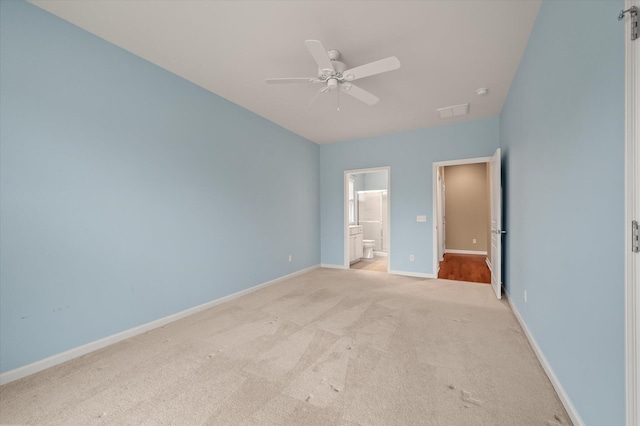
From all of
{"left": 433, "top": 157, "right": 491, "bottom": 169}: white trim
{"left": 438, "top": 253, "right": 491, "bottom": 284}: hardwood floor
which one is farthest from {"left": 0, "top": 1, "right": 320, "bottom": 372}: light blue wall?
{"left": 438, "top": 253, "right": 491, "bottom": 284}: hardwood floor

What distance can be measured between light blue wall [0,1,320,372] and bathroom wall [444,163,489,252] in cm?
647

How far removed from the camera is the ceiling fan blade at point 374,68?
199 cm

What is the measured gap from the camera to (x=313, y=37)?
2215 mm

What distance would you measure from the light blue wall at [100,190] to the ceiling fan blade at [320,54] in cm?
178

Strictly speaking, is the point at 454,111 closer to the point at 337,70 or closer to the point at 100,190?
the point at 337,70

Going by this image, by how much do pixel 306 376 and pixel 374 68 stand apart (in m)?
2.52

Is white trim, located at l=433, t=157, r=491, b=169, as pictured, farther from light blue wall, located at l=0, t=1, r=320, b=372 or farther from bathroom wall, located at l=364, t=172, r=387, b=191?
light blue wall, located at l=0, t=1, r=320, b=372

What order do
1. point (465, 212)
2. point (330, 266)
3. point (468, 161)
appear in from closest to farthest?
point (468, 161) < point (330, 266) < point (465, 212)

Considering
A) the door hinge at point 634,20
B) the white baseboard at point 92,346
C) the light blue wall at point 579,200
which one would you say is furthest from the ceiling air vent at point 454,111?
the white baseboard at point 92,346

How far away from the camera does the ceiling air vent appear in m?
3.66

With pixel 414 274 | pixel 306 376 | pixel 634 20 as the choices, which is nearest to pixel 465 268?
pixel 414 274

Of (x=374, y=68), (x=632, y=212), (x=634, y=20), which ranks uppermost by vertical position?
(x=374, y=68)

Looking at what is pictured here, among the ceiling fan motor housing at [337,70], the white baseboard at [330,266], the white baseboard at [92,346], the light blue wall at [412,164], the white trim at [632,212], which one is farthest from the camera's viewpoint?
the white baseboard at [330,266]

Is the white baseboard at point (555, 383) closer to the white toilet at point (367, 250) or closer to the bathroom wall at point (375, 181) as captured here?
the white toilet at point (367, 250)
